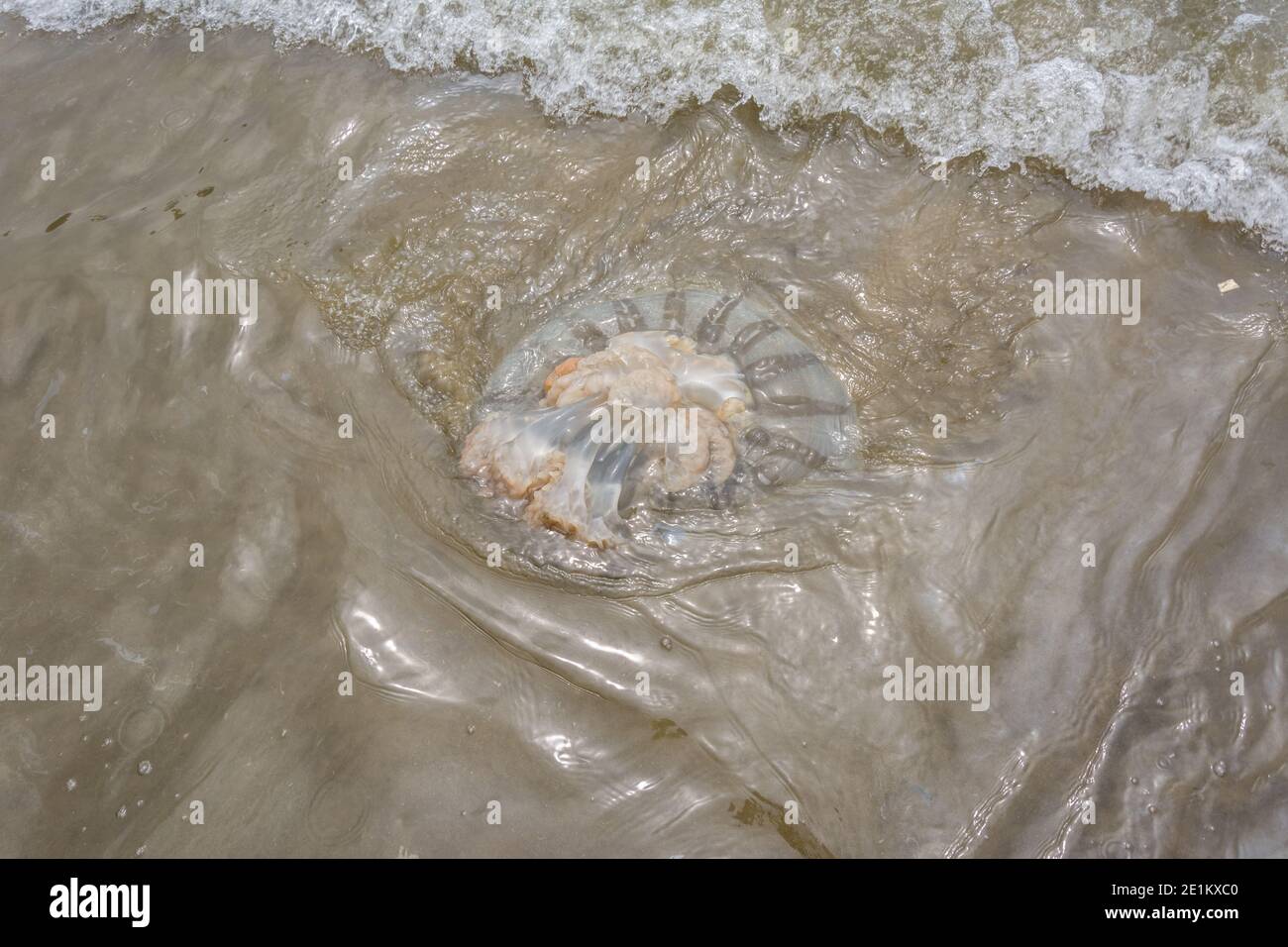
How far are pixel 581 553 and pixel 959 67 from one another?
322 centimetres

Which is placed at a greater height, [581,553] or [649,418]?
[649,418]

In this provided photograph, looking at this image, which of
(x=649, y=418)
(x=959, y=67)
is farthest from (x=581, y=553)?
(x=959, y=67)

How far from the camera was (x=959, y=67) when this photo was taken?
13.6ft

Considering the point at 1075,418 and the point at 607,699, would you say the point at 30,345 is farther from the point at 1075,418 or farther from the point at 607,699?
the point at 1075,418

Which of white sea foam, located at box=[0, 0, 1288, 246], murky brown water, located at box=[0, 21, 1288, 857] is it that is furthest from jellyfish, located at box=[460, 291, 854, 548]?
white sea foam, located at box=[0, 0, 1288, 246]

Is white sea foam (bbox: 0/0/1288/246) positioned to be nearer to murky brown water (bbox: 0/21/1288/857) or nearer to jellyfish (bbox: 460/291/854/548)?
murky brown water (bbox: 0/21/1288/857)

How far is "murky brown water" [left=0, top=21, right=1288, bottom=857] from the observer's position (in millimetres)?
2891

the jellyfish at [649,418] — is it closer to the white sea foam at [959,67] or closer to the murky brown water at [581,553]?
the murky brown water at [581,553]

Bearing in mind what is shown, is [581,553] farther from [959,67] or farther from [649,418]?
[959,67]

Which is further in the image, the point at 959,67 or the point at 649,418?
the point at 959,67

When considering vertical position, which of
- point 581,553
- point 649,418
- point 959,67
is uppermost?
point 959,67
